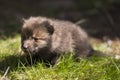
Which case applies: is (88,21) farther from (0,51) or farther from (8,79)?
(8,79)

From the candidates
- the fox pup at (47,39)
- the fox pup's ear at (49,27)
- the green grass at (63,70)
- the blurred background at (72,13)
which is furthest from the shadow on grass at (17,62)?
the blurred background at (72,13)

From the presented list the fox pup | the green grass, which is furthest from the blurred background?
the green grass

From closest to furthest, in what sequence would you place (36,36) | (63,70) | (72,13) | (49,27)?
(63,70), (36,36), (49,27), (72,13)

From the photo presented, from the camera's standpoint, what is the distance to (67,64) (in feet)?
19.5

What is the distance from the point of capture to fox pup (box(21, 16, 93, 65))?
19.7 feet

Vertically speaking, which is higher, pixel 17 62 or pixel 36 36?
pixel 36 36

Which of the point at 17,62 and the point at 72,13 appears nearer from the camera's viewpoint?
the point at 17,62

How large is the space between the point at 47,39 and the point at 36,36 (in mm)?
194

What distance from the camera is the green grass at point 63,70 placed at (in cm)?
565

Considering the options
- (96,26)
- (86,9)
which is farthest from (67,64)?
(86,9)

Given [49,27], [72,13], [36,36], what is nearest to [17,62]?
[36,36]

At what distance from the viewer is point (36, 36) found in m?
6.04

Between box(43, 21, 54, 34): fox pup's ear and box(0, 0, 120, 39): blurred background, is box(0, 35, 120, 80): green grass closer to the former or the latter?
box(43, 21, 54, 34): fox pup's ear

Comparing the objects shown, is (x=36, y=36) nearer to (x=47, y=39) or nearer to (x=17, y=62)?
(x=47, y=39)
